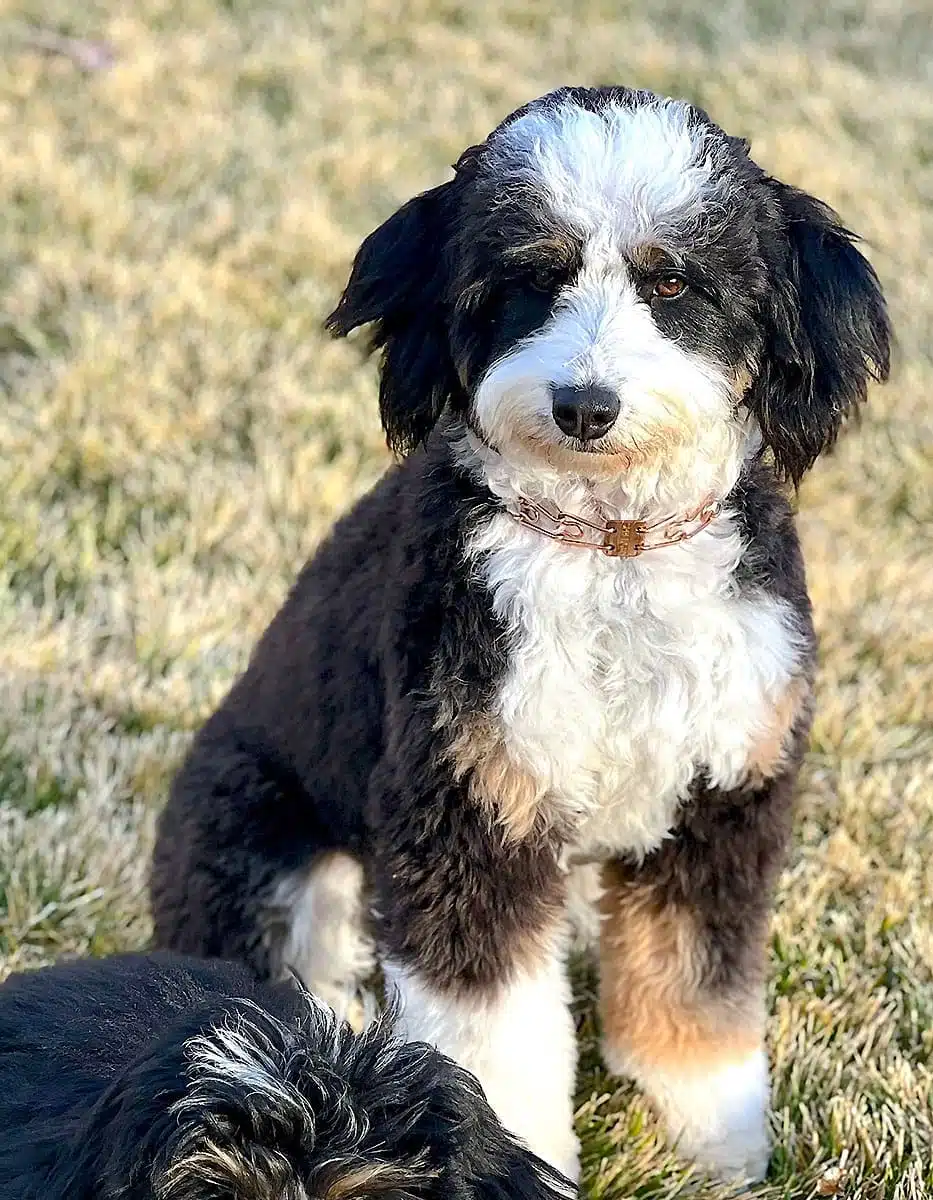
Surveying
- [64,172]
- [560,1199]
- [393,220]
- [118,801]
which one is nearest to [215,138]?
[64,172]

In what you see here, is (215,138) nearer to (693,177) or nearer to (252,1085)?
(693,177)

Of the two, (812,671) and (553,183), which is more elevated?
(553,183)

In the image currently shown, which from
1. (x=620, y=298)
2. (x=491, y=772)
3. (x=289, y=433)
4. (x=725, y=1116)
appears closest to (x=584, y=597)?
(x=491, y=772)

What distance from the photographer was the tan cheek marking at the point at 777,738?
2785mm

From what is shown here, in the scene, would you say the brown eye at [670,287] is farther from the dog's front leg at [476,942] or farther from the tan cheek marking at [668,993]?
the tan cheek marking at [668,993]

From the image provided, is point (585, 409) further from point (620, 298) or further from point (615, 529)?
point (615, 529)

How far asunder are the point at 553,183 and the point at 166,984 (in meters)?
1.41

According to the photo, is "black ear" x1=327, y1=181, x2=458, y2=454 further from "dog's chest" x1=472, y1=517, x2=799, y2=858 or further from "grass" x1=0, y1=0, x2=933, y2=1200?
"grass" x1=0, y1=0, x2=933, y2=1200

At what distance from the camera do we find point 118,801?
Result: 3943mm

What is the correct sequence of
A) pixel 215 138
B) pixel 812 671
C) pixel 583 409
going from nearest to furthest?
pixel 583 409 < pixel 812 671 < pixel 215 138

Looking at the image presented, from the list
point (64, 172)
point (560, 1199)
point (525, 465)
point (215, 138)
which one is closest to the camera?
point (560, 1199)

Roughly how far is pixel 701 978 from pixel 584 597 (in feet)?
2.89

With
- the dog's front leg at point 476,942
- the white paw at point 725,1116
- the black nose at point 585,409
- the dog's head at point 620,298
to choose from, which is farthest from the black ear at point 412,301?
the white paw at point 725,1116

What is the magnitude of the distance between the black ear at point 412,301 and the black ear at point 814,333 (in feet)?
1.81
